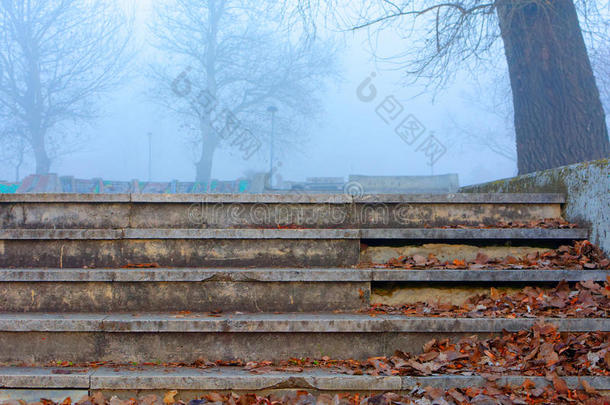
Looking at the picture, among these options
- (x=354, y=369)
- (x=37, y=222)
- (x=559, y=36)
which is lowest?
(x=354, y=369)

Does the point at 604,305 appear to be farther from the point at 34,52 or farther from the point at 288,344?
the point at 34,52

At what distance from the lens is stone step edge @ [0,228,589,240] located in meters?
3.31

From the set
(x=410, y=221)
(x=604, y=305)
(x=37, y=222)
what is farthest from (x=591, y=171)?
(x=37, y=222)

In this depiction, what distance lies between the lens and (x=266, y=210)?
145 inches

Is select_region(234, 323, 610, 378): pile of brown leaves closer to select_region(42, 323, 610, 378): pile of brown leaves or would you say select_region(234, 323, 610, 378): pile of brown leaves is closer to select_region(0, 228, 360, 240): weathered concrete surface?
select_region(42, 323, 610, 378): pile of brown leaves

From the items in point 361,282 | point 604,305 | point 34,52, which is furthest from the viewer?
point 34,52

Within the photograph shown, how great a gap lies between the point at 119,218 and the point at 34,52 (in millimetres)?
21540

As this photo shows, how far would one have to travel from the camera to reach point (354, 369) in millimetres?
2619

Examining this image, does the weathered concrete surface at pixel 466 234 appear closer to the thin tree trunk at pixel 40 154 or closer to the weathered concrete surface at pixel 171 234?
the weathered concrete surface at pixel 171 234

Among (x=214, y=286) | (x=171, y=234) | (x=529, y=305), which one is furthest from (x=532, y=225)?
→ (x=171, y=234)

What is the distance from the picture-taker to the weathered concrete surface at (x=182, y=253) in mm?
3334

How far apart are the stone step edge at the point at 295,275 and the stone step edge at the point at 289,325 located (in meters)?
0.31

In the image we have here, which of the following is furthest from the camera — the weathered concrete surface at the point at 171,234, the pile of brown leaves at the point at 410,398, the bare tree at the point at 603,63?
the bare tree at the point at 603,63

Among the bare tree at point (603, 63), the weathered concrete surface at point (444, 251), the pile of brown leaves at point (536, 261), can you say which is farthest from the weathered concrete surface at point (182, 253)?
the bare tree at point (603, 63)
